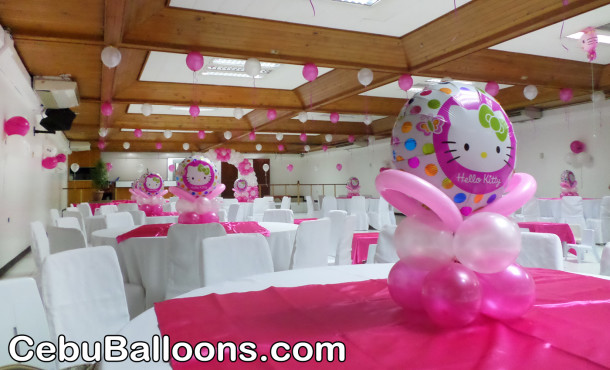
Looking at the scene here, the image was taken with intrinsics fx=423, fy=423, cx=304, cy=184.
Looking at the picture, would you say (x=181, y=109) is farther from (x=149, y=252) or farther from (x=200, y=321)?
(x=200, y=321)

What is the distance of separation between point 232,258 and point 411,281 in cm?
119

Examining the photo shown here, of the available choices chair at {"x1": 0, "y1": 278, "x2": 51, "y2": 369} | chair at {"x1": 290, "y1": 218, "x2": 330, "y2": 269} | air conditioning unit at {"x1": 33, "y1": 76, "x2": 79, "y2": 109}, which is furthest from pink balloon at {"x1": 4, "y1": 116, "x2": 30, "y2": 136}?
chair at {"x1": 0, "y1": 278, "x2": 51, "y2": 369}

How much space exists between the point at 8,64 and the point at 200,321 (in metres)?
6.20

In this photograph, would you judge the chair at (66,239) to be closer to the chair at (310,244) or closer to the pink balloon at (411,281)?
the chair at (310,244)

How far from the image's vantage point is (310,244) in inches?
132

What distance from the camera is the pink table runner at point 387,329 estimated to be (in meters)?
0.99

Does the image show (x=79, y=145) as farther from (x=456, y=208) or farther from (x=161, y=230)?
(x=456, y=208)

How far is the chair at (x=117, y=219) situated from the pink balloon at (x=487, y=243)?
459 cm

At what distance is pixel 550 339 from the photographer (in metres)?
1.09

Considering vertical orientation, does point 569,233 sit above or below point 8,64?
below

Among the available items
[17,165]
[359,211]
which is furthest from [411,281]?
[359,211]

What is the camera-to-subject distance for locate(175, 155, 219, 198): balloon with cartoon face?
4125mm

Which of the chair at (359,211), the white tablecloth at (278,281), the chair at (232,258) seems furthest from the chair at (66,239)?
the chair at (359,211)

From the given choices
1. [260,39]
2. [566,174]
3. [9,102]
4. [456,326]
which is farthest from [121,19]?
[566,174]
